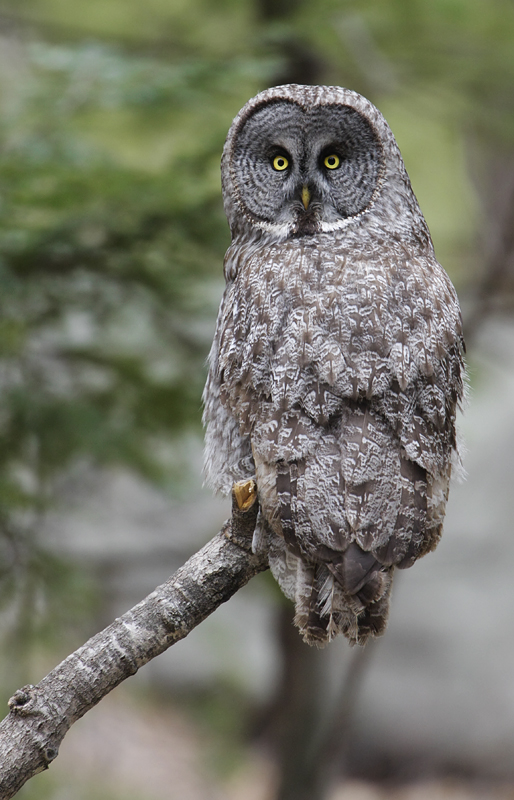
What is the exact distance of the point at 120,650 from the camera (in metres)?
2.10

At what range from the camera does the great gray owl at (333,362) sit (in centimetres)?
209

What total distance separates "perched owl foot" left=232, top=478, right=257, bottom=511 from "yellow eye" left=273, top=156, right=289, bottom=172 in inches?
42.7

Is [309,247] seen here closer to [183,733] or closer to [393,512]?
[393,512]

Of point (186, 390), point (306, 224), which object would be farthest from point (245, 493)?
point (186, 390)

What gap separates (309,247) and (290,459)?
73 cm

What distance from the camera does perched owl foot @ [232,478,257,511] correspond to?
2166 mm

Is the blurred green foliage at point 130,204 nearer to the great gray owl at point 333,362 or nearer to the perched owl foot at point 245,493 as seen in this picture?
the great gray owl at point 333,362

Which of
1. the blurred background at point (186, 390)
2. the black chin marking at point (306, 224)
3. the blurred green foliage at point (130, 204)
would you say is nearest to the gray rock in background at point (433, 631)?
Result: the blurred background at point (186, 390)

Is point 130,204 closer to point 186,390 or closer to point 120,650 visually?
point 186,390

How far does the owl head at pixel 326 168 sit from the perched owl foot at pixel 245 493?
2.82 ft

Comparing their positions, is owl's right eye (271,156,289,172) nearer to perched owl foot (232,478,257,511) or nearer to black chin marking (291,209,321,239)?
black chin marking (291,209,321,239)

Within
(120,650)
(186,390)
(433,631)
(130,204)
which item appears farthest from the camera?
(433,631)

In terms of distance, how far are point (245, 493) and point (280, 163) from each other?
1149 millimetres

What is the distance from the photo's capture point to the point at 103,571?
509cm
